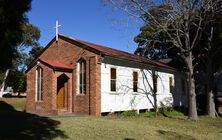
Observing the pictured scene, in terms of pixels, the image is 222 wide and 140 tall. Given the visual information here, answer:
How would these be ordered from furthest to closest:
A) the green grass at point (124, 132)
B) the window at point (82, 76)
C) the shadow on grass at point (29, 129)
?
1. the window at point (82, 76)
2. the green grass at point (124, 132)
3. the shadow on grass at point (29, 129)

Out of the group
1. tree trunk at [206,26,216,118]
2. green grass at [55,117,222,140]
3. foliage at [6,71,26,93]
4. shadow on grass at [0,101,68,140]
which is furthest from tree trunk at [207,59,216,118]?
foliage at [6,71,26,93]

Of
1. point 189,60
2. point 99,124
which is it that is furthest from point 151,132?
point 189,60

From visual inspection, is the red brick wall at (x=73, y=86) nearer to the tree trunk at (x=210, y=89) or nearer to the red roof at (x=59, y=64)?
the red roof at (x=59, y=64)

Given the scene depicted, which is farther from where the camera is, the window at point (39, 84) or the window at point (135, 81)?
the window at point (135, 81)

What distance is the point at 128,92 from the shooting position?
25.5m

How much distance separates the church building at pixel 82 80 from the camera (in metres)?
22.2

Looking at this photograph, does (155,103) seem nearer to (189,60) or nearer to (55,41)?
(189,60)

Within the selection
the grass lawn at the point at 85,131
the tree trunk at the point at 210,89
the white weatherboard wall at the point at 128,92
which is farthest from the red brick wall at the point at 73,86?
the tree trunk at the point at 210,89

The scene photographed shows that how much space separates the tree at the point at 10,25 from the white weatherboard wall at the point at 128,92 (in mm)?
12704

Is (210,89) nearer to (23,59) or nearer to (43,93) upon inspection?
(43,93)

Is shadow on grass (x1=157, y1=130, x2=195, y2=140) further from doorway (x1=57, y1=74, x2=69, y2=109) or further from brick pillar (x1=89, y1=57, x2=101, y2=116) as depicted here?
doorway (x1=57, y1=74, x2=69, y2=109)

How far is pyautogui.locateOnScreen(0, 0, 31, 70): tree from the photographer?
9.36 m

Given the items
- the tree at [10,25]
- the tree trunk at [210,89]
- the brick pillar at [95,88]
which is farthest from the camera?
the tree trunk at [210,89]

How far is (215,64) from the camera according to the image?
32344 mm
